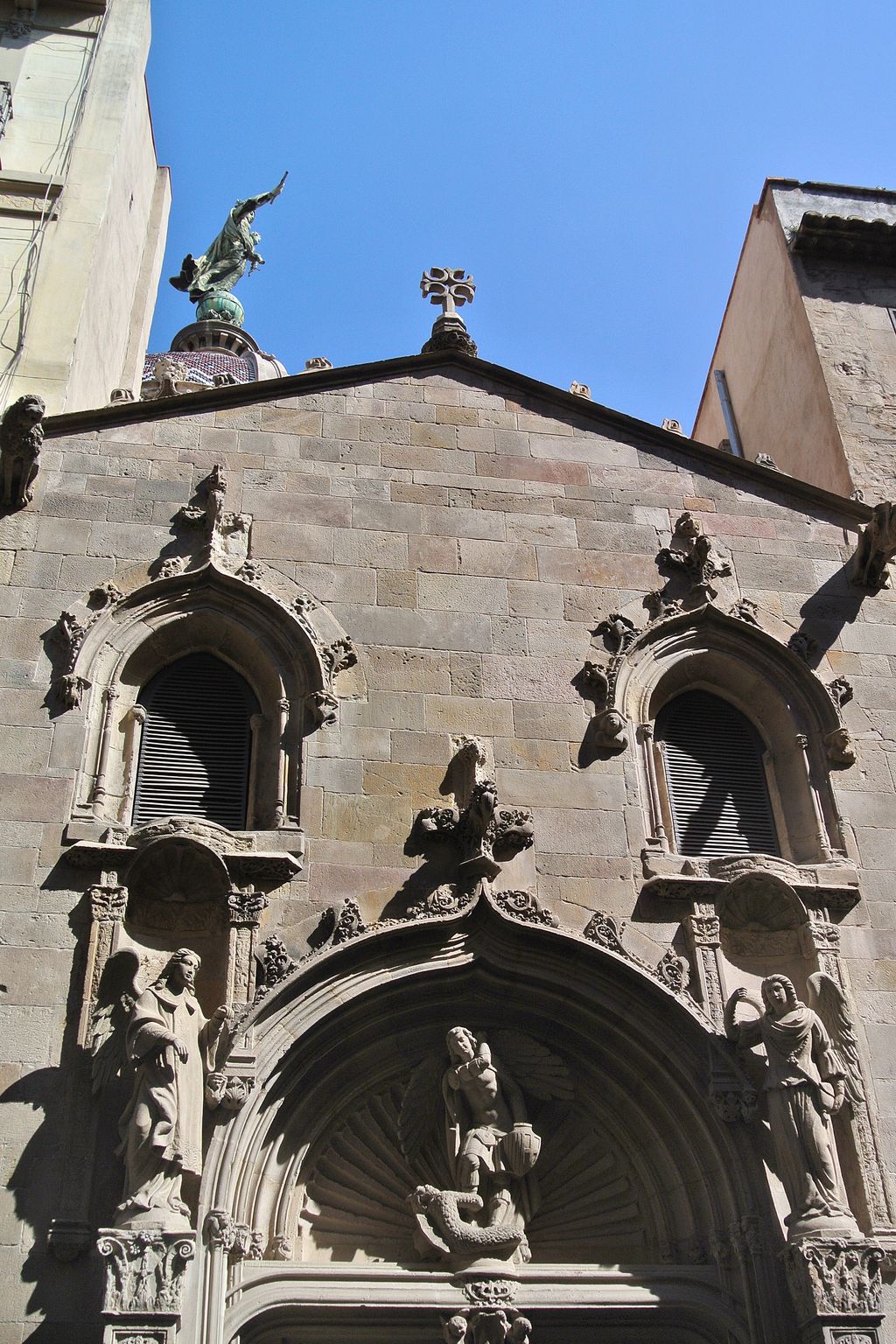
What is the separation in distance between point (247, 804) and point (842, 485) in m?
7.39

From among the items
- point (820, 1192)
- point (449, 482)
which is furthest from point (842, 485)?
point (820, 1192)

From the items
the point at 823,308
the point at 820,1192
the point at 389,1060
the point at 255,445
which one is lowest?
the point at 820,1192

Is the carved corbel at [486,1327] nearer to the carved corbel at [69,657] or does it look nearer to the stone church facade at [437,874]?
the stone church facade at [437,874]

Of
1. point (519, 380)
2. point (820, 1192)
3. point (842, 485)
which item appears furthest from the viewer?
point (842, 485)

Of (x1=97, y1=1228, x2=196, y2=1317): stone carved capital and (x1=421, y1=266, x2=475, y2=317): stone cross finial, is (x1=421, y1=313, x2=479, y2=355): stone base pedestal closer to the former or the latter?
(x1=421, y1=266, x2=475, y2=317): stone cross finial

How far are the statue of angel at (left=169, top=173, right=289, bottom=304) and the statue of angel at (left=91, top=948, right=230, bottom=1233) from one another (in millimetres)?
30153

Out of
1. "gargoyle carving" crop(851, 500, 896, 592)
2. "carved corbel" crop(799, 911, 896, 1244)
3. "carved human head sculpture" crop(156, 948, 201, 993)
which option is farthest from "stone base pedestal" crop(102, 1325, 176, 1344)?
"gargoyle carving" crop(851, 500, 896, 592)

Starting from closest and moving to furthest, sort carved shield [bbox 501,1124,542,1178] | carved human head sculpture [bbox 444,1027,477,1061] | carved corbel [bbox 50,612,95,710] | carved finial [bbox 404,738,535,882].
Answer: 1. carved shield [bbox 501,1124,542,1178]
2. carved human head sculpture [bbox 444,1027,477,1061]
3. carved finial [bbox 404,738,535,882]
4. carved corbel [bbox 50,612,95,710]

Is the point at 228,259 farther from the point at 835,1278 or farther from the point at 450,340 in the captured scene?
the point at 835,1278

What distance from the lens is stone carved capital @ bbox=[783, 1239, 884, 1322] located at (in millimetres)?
8141

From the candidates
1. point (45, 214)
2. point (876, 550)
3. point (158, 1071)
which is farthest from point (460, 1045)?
point (45, 214)

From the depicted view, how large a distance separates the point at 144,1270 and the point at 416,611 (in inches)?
214

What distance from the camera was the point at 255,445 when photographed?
40.6ft

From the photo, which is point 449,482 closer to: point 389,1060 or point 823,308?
point 389,1060
